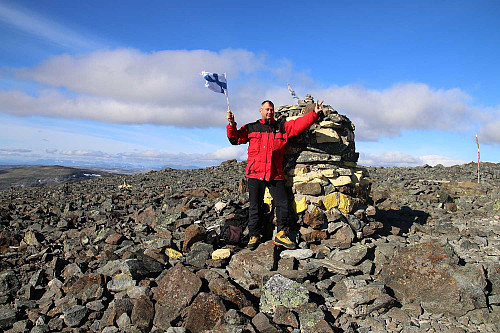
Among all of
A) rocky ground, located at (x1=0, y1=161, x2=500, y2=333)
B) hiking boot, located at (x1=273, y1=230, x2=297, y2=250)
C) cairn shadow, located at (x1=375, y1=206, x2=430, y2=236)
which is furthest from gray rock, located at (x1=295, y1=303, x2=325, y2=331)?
cairn shadow, located at (x1=375, y1=206, x2=430, y2=236)

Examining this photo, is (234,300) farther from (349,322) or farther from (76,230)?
(76,230)

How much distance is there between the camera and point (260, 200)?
8.05m

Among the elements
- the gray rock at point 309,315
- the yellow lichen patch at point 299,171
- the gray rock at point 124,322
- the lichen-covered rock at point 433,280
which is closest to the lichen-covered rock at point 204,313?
the gray rock at point 124,322

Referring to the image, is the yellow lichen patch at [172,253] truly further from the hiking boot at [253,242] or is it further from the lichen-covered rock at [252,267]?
the hiking boot at [253,242]

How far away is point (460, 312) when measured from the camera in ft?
17.4

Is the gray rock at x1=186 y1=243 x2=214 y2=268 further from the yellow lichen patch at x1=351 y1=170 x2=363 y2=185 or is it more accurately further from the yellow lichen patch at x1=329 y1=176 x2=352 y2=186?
the yellow lichen patch at x1=351 y1=170 x2=363 y2=185

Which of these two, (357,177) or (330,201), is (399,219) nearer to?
(357,177)

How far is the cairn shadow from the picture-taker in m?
9.52

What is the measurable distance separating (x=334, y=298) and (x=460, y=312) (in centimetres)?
205

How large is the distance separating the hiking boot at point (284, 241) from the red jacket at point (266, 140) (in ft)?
4.41

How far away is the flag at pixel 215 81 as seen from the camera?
8.42 meters

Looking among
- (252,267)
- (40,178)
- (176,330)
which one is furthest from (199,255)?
(40,178)

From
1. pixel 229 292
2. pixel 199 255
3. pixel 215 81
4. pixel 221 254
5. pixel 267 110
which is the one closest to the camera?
pixel 229 292

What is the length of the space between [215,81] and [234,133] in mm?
1689
